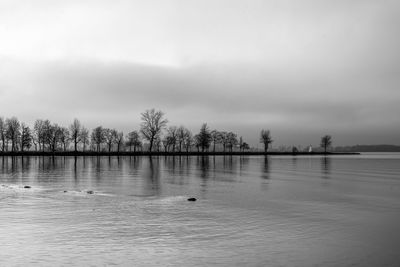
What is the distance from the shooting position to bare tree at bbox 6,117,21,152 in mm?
143575

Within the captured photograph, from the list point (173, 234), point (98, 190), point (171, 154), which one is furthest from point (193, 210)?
point (171, 154)

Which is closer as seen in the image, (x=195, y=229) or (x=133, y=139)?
→ (x=195, y=229)

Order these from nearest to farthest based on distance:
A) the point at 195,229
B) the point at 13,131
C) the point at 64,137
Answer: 1. the point at 195,229
2. the point at 13,131
3. the point at 64,137

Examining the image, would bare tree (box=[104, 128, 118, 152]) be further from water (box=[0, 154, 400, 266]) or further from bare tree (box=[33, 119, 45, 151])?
water (box=[0, 154, 400, 266])

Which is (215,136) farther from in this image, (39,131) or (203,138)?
(39,131)

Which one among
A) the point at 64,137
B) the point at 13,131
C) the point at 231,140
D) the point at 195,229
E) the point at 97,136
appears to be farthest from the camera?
the point at 231,140

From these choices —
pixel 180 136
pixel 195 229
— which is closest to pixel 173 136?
pixel 180 136

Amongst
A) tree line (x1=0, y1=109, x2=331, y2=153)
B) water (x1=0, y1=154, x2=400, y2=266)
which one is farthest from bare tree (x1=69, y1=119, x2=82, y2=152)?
water (x1=0, y1=154, x2=400, y2=266)

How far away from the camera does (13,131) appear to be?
143 m

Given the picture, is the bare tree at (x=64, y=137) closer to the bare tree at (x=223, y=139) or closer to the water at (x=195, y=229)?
the bare tree at (x=223, y=139)

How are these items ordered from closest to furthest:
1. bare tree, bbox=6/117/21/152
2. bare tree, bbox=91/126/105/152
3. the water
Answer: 1. the water
2. bare tree, bbox=6/117/21/152
3. bare tree, bbox=91/126/105/152

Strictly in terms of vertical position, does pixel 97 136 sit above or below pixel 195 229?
above

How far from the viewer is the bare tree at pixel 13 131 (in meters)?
144

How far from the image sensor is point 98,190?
31.7m
